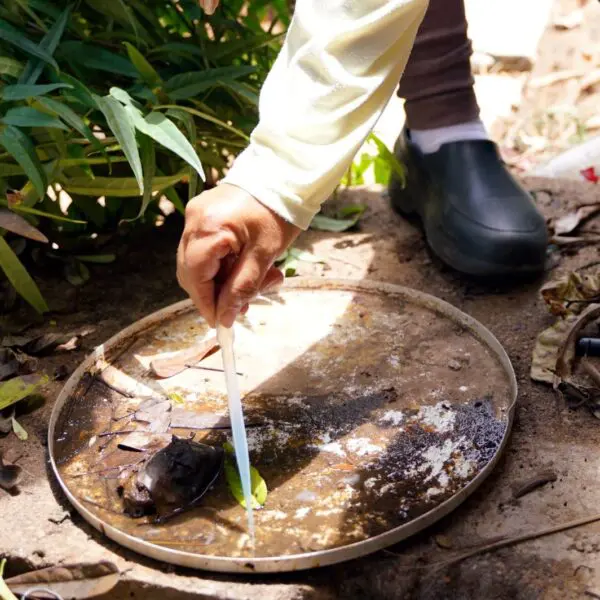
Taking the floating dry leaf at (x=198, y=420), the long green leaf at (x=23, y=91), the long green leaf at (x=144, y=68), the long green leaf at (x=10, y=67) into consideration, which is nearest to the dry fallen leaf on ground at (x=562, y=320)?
the floating dry leaf at (x=198, y=420)

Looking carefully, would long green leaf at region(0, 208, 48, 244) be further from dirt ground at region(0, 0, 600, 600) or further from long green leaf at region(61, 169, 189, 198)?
dirt ground at region(0, 0, 600, 600)

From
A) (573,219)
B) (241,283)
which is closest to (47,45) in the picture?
(241,283)

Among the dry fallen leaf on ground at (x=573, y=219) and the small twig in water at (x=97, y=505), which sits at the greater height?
the small twig in water at (x=97, y=505)

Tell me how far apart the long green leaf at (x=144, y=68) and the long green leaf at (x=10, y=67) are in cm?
22

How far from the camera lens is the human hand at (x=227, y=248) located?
1.15 metres

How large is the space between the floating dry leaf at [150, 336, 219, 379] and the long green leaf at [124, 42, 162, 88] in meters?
0.57

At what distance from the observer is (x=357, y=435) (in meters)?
1.47

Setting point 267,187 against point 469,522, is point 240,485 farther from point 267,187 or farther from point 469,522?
point 267,187

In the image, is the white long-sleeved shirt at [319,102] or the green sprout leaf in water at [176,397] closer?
the white long-sleeved shirt at [319,102]

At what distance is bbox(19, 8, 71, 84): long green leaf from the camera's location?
1704 mm

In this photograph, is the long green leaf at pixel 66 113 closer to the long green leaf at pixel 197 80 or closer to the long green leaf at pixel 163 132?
the long green leaf at pixel 163 132

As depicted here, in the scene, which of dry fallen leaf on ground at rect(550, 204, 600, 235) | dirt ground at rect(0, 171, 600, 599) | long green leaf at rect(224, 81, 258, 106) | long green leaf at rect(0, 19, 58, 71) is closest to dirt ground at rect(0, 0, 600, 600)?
dirt ground at rect(0, 171, 600, 599)

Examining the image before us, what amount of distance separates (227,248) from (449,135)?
1.14 metres

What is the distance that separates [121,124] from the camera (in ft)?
5.34
